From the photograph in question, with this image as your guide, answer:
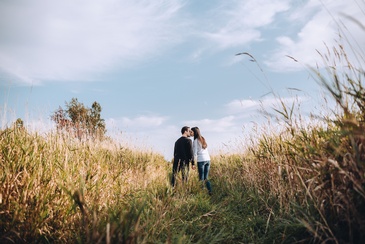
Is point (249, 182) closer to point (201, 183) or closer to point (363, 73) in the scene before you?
point (201, 183)

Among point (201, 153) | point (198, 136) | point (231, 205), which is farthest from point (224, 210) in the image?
point (198, 136)

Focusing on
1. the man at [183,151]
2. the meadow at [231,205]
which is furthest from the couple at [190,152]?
the meadow at [231,205]

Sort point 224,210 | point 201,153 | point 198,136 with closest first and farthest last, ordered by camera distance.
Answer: point 224,210
point 201,153
point 198,136

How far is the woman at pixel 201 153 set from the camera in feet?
25.6

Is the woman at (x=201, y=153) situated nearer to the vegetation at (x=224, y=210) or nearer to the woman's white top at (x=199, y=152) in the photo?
the woman's white top at (x=199, y=152)

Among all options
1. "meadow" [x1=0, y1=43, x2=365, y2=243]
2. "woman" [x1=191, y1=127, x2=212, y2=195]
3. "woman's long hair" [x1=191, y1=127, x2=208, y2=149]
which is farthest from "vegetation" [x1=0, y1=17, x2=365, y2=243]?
"woman's long hair" [x1=191, y1=127, x2=208, y2=149]

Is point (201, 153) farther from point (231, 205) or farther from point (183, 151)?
point (231, 205)

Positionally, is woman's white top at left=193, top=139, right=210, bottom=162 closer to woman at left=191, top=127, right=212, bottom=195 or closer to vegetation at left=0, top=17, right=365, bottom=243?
woman at left=191, top=127, right=212, bottom=195

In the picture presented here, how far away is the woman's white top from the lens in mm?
7832

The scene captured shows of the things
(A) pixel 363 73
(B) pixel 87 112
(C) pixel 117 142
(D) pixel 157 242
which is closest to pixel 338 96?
(A) pixel 363 73

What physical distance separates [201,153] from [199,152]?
0.07m

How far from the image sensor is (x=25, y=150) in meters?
3.50

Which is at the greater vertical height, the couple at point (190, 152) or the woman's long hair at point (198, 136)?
the woman's long hair at point (198, 136)

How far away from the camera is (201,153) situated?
25.8 ft
